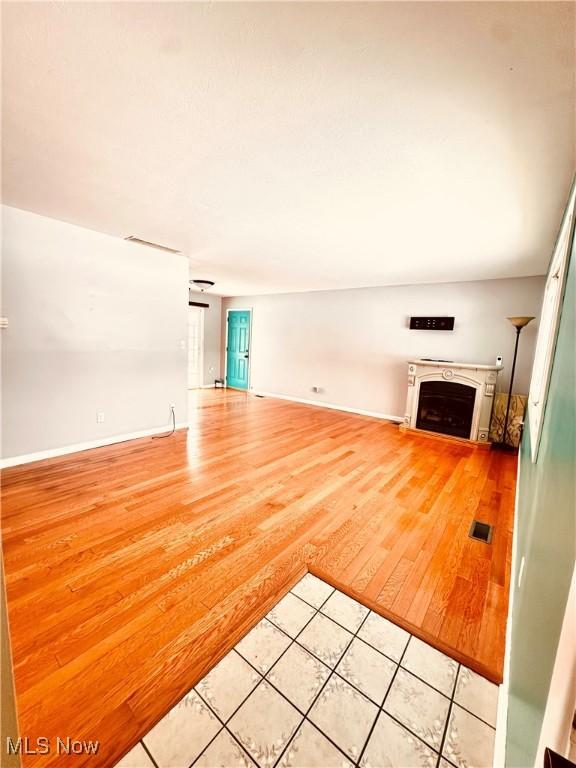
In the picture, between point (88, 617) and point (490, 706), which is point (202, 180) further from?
point (490, 706)

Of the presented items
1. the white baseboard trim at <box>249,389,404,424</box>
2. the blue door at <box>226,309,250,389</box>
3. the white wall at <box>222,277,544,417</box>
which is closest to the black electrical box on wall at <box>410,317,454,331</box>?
the white wall at <box>222,277,544,417</box>

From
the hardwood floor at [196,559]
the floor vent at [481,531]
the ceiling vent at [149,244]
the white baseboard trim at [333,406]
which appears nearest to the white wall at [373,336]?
the white baseboard trim at [333,406]

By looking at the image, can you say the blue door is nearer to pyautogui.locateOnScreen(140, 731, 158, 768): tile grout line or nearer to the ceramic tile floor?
the ceramic tile floor

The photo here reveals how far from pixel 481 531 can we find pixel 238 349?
6750 millimetres

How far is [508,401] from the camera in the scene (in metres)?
4.36

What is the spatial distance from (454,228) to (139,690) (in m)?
3.75

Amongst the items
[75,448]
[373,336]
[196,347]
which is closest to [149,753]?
[75,448]

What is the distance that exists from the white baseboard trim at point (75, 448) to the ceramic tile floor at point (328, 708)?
3108 mm


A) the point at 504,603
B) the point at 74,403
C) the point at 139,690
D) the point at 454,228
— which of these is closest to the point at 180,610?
the point at 139,690

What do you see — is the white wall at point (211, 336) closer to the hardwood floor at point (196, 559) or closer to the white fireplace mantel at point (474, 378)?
the hardwood floor at point (196, 559)

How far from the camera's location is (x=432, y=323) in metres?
5.18

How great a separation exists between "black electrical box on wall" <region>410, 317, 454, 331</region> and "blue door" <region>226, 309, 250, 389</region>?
4.11 meters

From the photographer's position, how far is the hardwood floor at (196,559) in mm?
1296

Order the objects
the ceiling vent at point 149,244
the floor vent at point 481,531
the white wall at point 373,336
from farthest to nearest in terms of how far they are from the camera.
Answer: the white wall at point 373,336 → the ceiling vent at point 149,244 → the floor vent at point 481,531
